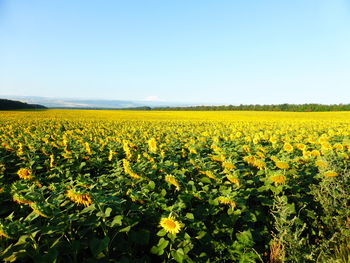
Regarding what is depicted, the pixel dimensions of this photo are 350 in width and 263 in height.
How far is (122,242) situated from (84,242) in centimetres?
37

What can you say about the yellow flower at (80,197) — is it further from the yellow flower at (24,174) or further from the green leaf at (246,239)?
the green leaf at (246,239)

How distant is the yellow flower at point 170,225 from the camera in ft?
6.68

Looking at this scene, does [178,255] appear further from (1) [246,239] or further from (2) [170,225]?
(1) [246,239]

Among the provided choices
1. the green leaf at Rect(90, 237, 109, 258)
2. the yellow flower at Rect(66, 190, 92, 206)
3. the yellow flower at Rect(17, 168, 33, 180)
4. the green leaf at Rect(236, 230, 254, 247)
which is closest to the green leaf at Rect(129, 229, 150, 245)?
the green leaf at Rect(90, 237, 109, 258)

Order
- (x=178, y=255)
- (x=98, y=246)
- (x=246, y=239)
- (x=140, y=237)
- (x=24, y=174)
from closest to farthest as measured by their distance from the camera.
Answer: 1. (x=98, y=246)
2. (x=178, y=255)
3. (x=140, y=237)
4. (x=246, y=239)
5. (x=24, y=174)

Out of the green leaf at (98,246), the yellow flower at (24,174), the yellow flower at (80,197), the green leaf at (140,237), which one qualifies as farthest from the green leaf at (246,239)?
the yellow flower at (24,174)

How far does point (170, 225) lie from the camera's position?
6.74 ft

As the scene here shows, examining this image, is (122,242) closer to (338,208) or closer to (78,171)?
(78,171)

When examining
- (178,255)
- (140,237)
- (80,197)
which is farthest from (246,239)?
(80,197)

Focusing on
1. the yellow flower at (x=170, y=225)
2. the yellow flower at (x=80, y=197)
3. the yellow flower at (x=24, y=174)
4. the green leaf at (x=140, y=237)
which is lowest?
the green leaf at (x=140, y=237)

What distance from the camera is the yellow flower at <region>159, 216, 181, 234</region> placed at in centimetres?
204

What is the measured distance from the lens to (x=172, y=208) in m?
2.17

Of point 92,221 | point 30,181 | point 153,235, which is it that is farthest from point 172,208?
point 30,181

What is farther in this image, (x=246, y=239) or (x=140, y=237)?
(x=246, y=239)
